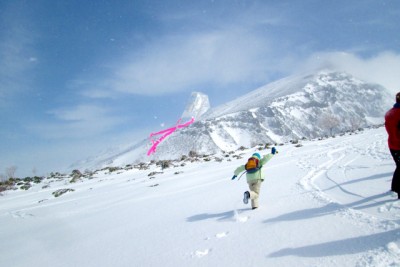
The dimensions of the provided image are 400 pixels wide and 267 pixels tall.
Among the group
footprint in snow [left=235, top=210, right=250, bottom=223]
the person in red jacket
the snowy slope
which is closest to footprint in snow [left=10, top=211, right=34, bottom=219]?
the snowy slope

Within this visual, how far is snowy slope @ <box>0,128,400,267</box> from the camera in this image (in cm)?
335

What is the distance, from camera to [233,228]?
473 cm

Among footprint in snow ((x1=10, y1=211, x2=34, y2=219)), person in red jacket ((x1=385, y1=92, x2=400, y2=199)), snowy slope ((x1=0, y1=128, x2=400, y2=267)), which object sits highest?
person in red jacket ((x1=385, y1=92, x2=400, y2=199))

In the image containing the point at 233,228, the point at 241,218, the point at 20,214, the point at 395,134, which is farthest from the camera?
the point at 20,214

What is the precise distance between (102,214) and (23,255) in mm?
2737

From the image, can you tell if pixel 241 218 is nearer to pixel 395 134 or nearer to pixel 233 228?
pixel 233 228

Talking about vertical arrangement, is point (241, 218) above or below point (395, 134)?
below

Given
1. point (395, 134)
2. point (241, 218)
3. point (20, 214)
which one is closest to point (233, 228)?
point (241, 218)

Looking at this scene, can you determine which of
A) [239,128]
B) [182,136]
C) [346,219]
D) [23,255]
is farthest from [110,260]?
[239,128]

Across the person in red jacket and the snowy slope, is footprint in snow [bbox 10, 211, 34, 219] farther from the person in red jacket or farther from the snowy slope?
the person in red jacket

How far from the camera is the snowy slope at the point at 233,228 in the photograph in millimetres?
3354

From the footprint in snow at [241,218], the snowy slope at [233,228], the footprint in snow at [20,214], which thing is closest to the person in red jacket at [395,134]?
the snowy slope at [233,228]

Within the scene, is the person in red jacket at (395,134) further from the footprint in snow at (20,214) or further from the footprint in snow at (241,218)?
the footprint in snow at (20,214)

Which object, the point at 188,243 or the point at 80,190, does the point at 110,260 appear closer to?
the point at 188,243
